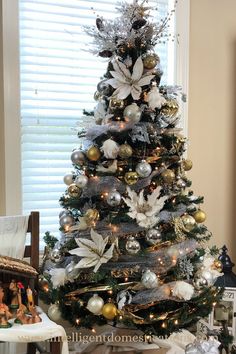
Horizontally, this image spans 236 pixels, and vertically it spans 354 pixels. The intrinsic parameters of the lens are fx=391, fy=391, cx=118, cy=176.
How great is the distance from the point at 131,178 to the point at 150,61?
52cm

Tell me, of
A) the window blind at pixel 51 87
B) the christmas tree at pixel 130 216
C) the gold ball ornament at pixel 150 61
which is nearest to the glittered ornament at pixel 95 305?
the christmas tree at pixel 130 216

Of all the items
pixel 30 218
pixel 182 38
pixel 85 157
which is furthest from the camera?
pixel 182 38

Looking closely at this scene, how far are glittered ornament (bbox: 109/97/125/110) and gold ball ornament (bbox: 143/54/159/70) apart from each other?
195 mm

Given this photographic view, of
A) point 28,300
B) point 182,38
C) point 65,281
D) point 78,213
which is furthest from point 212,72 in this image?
point 28,300

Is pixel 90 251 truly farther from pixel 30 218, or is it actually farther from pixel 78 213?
pixel 30 218

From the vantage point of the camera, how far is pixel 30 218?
1872 millimetres

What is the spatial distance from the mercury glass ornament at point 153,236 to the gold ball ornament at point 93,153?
0.39 meters

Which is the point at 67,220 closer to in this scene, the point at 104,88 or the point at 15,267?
the point at 15,267

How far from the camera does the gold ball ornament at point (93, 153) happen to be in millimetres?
1706

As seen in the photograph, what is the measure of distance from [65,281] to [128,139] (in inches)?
26.7

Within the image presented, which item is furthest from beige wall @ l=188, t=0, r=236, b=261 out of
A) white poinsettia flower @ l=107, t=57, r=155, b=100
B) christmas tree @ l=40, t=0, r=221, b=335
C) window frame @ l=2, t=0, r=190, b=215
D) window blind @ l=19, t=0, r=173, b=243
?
window frame @ l=2, t=0, r=190, b=215

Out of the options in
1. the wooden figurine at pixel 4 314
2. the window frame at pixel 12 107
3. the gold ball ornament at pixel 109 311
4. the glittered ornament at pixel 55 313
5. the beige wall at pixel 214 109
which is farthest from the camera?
the beige wall at pixel 214 109

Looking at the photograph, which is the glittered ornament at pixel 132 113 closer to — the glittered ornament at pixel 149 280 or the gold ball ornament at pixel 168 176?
the gold ball ornament at pixel 168 176

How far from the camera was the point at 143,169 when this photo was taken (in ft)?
5.46
